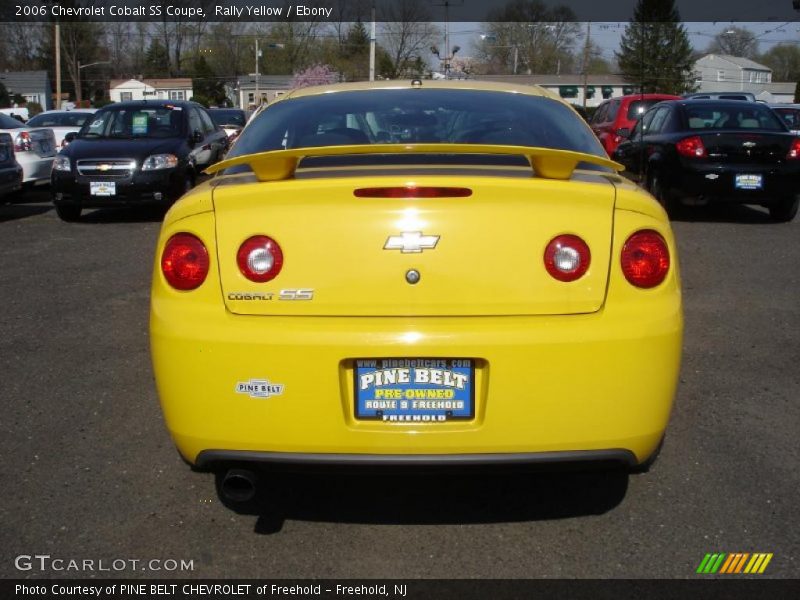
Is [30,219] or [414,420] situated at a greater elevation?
[414,420]

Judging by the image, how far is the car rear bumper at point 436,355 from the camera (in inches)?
102

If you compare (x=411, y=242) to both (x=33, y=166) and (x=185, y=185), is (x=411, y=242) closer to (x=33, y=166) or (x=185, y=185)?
(x=185, y=185)

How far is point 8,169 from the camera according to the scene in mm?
11523

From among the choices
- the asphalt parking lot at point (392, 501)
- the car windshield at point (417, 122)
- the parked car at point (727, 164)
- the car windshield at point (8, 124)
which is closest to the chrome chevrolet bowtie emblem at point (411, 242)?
the asphalt parking lot at point (392, 501)

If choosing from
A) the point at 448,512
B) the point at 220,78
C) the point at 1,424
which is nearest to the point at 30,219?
the point at 1,424

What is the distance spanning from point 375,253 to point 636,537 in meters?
1.37

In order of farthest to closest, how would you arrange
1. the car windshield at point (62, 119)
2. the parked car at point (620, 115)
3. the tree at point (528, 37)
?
the tree at point (528, 37) < the car windshield at point (62, 119) < the parked car at point (620, 115)

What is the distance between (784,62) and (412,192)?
11133cm

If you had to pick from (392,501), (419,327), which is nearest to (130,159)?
(392,501)

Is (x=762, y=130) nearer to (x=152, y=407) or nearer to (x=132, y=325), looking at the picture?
(x=132, y=325)

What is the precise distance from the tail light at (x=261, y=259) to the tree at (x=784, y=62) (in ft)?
339

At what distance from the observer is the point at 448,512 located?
323 centimetres

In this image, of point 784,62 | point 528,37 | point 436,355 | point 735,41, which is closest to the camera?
point 436,355

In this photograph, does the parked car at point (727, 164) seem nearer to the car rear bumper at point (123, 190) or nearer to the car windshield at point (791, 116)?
the car rear bumper at point (123, 190)
